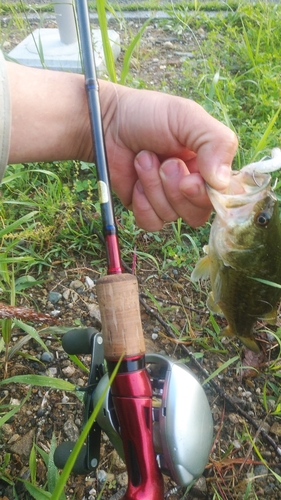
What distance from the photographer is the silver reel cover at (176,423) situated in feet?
4.23

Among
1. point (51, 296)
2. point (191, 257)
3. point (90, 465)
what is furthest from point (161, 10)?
point (90, 465)

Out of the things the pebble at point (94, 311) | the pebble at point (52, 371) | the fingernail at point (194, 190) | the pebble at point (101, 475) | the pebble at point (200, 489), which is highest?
the fingernail at point (194, 190)

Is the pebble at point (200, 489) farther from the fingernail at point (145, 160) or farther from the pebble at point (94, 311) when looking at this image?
the fingernail at point (145, 160)

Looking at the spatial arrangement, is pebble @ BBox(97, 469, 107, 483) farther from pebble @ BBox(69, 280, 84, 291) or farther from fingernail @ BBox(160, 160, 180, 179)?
fingernail @ BBox(160, 160, 180, 179)

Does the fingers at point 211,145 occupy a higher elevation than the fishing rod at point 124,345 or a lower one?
higher

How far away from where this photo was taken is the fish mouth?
1.63 metres

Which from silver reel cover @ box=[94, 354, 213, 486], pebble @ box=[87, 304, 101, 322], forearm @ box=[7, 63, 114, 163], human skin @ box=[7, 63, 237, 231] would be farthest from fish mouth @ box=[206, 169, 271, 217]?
pebble @ box=[87, 304, 101, 322]

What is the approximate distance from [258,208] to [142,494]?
99 cm

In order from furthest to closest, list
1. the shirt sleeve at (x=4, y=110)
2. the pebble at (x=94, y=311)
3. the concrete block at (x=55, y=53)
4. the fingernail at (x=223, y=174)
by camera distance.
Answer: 1. the concrete block at (x=55, y=53)
2. the pebble at (x=94, y=311)
3. the fingernail at (x=223, y=174)
4. the shirt sleeve at (x=4, y=110)

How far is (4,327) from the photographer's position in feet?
6.25

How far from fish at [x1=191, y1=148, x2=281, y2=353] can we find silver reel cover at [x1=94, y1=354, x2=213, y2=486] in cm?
53

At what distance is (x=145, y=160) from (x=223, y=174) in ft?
1.42

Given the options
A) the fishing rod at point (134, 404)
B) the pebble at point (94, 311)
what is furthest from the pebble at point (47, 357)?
the fishing rod at point (134, 404)

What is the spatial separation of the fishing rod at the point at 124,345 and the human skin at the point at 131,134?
11.2 inches
